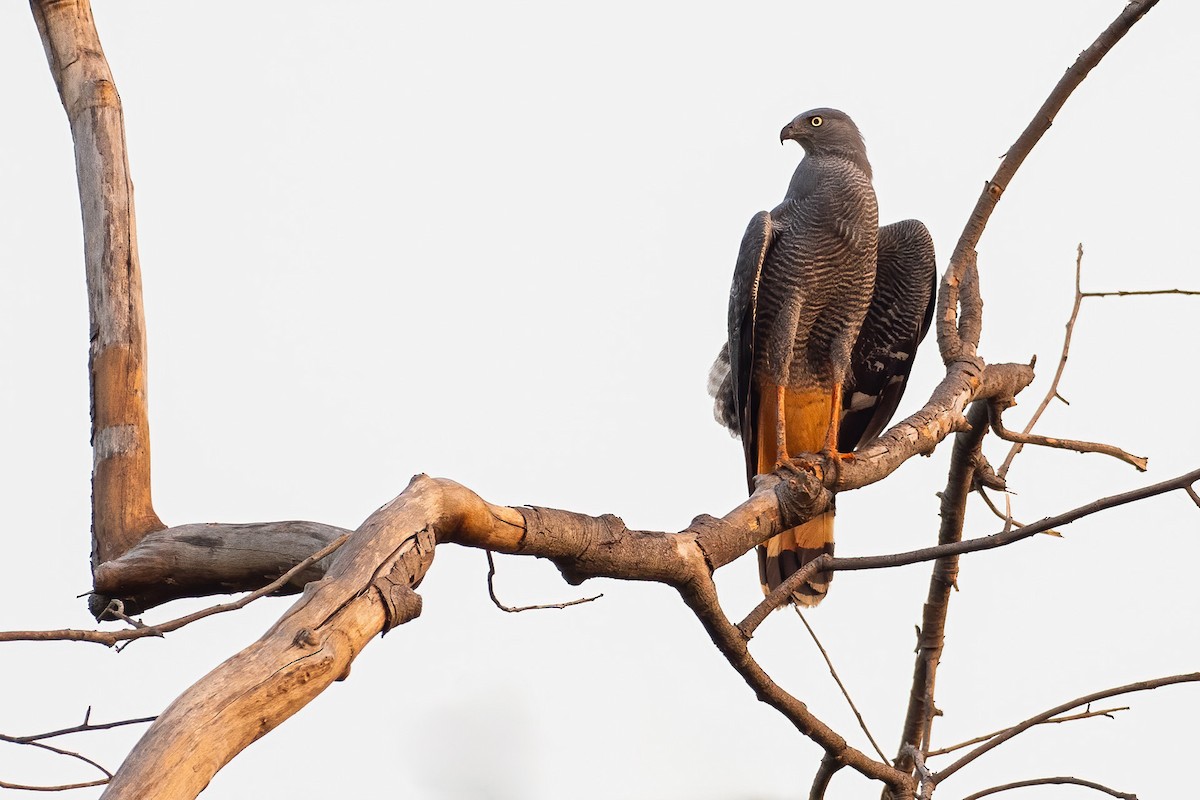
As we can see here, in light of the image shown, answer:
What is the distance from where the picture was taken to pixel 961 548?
2.50m

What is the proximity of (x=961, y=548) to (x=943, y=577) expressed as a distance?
72.7 inches

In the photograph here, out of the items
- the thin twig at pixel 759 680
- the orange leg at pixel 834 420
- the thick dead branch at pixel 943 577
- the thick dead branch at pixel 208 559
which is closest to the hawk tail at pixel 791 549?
the orange leg at pixel 834 420

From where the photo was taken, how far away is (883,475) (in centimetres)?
373

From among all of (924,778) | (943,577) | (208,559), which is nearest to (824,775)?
(924,778)

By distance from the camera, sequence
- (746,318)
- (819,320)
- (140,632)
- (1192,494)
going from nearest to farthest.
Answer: (140,632), (1192,494), (746,318), (819,320)

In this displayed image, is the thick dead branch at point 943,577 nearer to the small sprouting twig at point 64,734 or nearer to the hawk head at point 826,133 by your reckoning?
the hawk head at point 826,133

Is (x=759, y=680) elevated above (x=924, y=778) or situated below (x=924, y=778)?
above

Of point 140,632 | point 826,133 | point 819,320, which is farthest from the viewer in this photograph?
point 826,133

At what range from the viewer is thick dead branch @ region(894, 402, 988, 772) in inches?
161

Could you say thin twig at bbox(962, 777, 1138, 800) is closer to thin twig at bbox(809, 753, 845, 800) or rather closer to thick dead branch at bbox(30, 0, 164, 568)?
thin twig at bbox(809, 753, 845, 800)

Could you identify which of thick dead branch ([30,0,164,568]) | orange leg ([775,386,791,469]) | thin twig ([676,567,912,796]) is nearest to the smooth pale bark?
thin twig ([676,567,912,796])

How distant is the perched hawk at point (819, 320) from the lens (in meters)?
4.73

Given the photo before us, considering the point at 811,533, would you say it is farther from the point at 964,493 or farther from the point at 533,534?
the point at 533,534

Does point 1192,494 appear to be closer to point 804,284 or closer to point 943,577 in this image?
point 943,577
